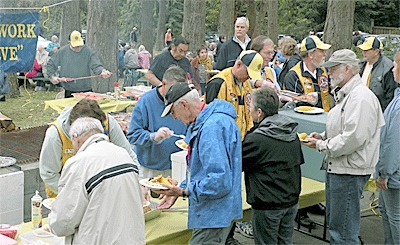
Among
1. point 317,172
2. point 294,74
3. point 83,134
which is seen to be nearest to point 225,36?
point 294,74

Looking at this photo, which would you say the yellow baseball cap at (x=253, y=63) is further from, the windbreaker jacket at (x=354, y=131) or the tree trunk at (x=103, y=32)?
the tree trunk at (x=103, y=32)

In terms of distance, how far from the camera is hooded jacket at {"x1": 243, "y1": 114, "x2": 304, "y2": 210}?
4051 millimetres

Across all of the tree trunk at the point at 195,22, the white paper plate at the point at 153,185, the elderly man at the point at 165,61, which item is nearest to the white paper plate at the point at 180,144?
the white paper plate at the point at 153,185

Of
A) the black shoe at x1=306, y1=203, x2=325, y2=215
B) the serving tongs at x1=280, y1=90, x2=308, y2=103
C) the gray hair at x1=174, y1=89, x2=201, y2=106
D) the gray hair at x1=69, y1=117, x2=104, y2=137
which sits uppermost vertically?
the gray hair at x1=174, y1=89, x2=201, y2=106

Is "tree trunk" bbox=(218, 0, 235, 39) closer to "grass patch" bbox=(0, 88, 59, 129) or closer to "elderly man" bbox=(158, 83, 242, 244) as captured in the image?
"grass patch" bbox=(0, 88, 59, 129)

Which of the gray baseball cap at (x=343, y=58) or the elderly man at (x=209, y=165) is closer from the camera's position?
the elderly man at (x=209, y=165)

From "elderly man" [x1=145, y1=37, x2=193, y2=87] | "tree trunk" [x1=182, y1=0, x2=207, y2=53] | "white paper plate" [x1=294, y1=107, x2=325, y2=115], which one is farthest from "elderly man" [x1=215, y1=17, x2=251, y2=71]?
"tree trunk" [x1=182, y1=0, x2=207, y2=53]

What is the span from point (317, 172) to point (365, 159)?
1.31 meters

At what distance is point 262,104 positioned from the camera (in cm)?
417

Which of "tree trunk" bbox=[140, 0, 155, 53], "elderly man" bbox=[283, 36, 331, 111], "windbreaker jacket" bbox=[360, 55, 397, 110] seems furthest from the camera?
"tree trunk" bbox=[140, 0, 155, 53]

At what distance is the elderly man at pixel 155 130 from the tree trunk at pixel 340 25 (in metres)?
7.35

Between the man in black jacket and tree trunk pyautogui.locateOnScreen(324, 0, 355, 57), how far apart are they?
7911mm

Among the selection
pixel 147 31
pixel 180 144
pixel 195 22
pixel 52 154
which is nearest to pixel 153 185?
pixel 52 154

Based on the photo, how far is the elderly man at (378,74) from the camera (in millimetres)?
6961
